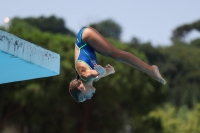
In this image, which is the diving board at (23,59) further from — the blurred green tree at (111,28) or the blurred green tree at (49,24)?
the blurred green tree at (111,28)

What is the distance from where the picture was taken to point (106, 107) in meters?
33.4

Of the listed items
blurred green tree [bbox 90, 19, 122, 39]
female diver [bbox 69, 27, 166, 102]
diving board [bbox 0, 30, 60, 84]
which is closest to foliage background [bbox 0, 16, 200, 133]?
diving board [bbox 0, 30, 60, 84]

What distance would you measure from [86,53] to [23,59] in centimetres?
126

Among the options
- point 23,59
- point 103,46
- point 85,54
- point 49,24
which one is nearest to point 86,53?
point 85,54

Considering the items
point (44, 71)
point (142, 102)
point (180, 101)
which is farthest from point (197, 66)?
point (44, 71)

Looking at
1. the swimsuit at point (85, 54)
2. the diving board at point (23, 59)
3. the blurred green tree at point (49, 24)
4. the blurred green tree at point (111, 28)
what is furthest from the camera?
the blurred green tree at point (111, 28)

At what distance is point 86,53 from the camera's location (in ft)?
24.0

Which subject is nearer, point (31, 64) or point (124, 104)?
point (31, 64)

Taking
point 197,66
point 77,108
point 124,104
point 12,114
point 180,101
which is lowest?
point 12,114

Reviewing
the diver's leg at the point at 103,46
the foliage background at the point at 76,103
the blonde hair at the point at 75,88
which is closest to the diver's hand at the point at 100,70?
the diver's leg at the point at 103,46

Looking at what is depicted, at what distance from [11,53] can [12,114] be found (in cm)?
2410

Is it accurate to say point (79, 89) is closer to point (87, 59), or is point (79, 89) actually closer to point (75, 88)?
point (75, 88)

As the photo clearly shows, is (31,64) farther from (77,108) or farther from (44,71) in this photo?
(77,108)

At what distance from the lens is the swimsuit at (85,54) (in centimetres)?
728
